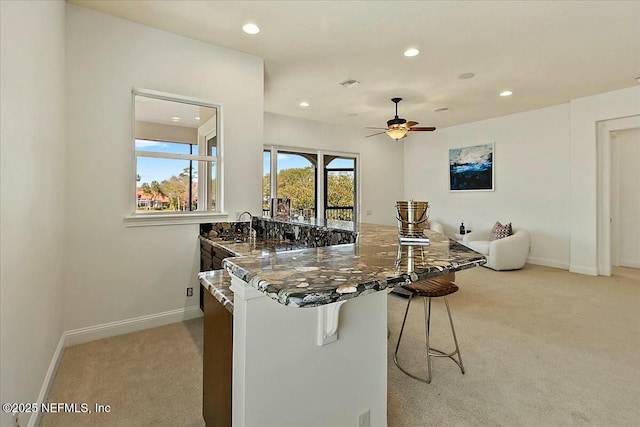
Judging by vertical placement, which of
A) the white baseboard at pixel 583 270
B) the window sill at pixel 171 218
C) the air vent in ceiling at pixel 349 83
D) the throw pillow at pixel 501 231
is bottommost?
the white baseboard at pixel 583 270

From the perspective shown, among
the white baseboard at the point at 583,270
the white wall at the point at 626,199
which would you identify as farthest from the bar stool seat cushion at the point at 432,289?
the white wall at the point at 626,199

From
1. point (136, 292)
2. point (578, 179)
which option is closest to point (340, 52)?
point (136, 292)

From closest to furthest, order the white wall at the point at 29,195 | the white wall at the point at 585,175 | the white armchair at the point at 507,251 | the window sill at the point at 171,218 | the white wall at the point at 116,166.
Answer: the white wall at the point at 29,195
the white wall at the point at 116,166
the window sill at the point at 171,218
the white wall at the point at 585,175
the white armchair at the point at 507,251

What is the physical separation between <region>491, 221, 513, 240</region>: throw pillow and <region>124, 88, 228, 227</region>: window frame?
16.6 feet

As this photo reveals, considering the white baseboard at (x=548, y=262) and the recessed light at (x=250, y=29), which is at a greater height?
the recessed light at (x=250, y=29)

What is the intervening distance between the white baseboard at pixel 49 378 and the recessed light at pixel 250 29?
124 inches

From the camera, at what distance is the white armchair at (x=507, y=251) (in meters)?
5.23

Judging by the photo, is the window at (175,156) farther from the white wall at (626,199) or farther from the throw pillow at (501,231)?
the white wall at (626,199)

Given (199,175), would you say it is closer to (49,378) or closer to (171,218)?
(171,218)

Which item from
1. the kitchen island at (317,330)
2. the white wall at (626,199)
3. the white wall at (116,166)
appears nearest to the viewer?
the kitchen island at (317,330)

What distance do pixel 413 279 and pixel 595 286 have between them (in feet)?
16.7

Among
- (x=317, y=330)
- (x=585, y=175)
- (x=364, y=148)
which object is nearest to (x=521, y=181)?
(x=585, y=175)

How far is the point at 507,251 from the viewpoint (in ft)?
17.2

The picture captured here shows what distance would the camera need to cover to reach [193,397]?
6.35 ft
